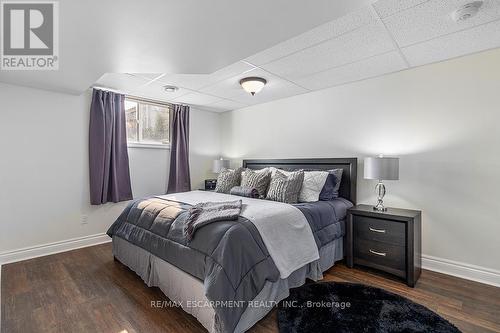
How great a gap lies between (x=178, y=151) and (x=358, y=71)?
3.21 m

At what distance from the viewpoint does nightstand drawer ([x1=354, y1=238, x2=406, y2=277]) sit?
2422 mm

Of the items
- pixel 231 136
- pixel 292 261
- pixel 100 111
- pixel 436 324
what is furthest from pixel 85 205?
Answer: pixel 436 324

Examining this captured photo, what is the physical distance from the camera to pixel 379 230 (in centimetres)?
257

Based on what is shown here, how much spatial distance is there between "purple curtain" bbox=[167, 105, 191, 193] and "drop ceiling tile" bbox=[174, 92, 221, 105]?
0.28 metres

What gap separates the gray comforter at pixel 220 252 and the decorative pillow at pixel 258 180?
2.67 ft

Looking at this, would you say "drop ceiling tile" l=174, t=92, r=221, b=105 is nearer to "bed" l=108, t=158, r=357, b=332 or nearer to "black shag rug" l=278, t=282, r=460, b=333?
"bed" l=108, t=158, r=357, b=332

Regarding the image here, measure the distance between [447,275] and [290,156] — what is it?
2.46 meters

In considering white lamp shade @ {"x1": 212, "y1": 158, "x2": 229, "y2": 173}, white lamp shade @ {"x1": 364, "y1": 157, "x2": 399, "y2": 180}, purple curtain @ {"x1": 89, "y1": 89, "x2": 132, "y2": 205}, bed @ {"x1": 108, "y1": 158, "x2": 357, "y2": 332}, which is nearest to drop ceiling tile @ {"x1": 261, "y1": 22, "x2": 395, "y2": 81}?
white lamp shade @ {"x1": 364, "y1": 157, "x2": 399, "y2": 180}

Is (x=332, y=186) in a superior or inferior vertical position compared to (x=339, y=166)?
inferior

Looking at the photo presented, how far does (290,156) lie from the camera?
4.03 meters

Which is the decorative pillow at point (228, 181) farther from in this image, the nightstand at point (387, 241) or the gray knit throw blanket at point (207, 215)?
the nightstand at point (387, 241)

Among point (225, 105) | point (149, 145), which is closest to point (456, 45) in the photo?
point (225, 105)

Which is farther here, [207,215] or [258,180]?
[258,180]

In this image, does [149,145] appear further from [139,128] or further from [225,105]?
[225,105]
